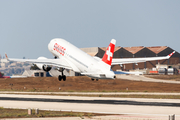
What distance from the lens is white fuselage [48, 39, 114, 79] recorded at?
59.0m

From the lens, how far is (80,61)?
66375mm

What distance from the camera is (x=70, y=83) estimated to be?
127188 mm

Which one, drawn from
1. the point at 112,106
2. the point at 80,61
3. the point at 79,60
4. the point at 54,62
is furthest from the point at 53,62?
the point at 112,106

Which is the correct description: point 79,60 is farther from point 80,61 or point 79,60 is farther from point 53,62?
point 53,62

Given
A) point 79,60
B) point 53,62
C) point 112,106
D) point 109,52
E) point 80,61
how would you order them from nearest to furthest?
point 112,106, point 109,52, point 80,61, point 79,60, point 53,62

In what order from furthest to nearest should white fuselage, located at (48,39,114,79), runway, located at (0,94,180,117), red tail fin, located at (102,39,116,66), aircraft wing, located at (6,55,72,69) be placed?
aircraft wing, located at (6,55,72,69) < white fuselage, located at (48,39,114,79) < red tail fin, located at (102,39,116,66) < runway, located at (0,94,180,117)

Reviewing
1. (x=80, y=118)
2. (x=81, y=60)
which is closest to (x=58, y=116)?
(x=80, y=118)

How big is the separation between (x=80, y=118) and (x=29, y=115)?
7.68 meters

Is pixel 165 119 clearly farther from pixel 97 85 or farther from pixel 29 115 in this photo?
pixel 97 85

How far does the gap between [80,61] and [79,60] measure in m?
0.53

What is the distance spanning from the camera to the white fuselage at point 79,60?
194 ft

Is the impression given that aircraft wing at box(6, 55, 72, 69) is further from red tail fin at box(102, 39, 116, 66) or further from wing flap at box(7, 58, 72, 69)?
red tail fin at box(102, 39, 116, 66)

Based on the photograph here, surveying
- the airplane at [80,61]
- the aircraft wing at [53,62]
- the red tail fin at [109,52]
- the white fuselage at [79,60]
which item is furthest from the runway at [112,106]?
the aircraft wing at [53,62]

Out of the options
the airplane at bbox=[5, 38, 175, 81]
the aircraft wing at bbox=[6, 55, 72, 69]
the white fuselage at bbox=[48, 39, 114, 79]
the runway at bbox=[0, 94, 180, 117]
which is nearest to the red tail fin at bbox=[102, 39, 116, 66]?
the airplane at bbox=[5, 38, 175, 81]
